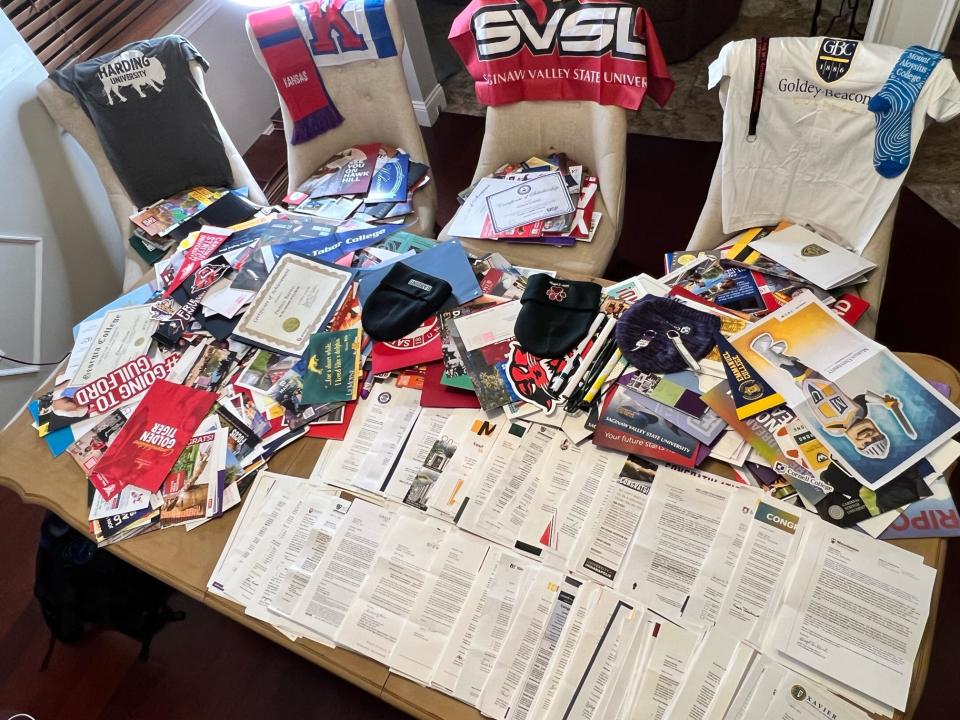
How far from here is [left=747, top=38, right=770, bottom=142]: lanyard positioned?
5.73 feet

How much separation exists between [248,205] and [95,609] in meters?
1.42

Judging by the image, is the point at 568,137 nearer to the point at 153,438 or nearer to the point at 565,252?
the point at 565,252

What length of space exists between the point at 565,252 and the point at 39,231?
2125 millimetres

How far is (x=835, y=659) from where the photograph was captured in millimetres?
1122

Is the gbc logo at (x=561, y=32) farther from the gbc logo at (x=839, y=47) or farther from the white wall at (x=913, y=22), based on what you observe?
the white wall at (x=913, y=22)

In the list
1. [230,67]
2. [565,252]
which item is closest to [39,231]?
[230,67]

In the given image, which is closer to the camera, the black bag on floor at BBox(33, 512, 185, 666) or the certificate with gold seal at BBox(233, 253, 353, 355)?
the certificate with gold seal at BBox(233, 253, 353, 355)

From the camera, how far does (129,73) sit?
93.5 inches

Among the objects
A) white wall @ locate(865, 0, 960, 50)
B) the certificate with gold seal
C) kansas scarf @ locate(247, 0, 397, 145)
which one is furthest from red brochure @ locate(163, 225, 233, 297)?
white wall @ locate(865, 0, 960, 50)

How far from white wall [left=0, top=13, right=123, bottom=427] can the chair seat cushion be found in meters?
1.76

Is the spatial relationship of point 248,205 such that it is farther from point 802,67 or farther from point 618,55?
point 802,67

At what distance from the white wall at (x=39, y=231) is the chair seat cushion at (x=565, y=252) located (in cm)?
176

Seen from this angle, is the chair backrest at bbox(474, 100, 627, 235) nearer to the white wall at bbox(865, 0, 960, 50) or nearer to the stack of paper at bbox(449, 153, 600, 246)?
the stack of paper at bbox(449, 153, 600, 246)

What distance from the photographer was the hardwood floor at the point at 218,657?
1.98 m
